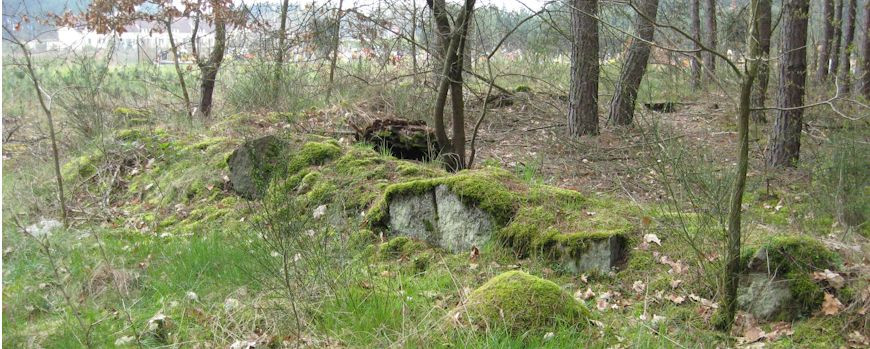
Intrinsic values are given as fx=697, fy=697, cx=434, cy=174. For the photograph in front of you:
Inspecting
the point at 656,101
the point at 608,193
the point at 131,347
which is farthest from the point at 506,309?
the point at 656,101

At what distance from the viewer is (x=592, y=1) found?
30.9 ft

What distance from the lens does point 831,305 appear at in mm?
4332

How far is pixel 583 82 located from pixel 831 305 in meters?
6.75

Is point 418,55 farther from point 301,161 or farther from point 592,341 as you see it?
point 592,341

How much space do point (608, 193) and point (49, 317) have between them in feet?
18.3

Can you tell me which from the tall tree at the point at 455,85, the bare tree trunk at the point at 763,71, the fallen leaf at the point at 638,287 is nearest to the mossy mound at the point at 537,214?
the fallen leaf at the point at 638,287

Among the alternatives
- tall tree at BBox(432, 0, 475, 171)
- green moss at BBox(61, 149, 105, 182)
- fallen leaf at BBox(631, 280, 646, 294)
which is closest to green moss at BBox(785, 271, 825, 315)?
fallen leaf at BBox(631, 280, 646, 294)

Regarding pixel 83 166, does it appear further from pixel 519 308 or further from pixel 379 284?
pixel 519 308

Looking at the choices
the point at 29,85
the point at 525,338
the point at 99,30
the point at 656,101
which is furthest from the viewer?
the point at 656,101

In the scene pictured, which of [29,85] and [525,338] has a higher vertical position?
[29,85]

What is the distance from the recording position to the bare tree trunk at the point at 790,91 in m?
8.98

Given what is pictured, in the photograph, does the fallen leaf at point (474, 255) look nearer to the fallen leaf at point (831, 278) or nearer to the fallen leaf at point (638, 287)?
the fallen leaf at point (638, 287)

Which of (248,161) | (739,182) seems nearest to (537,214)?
(739,182)

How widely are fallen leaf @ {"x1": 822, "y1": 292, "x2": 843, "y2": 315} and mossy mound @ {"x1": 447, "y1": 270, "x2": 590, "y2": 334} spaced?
1.49 meters
